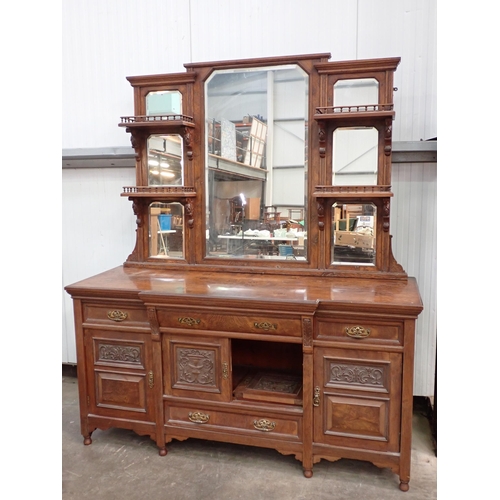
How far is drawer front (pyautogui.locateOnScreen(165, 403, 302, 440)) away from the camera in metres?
2.20

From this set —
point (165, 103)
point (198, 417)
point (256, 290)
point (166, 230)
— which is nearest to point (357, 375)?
point (256, 290)

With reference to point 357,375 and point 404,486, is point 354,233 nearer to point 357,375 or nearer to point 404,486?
point 357,375

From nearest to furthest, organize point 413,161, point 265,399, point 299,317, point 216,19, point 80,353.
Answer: point 299,317 → point 265,399 → point 80,353 → point 413,161 → point 216,19

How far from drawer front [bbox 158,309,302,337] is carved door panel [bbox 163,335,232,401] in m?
0.07

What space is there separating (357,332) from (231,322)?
0.62m

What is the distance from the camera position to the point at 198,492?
2113 mm

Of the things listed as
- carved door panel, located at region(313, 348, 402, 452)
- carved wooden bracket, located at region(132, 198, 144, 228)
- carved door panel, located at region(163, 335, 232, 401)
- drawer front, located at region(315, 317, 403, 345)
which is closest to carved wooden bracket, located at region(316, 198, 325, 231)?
drawer front, located at region(315, 317, 403, 345)

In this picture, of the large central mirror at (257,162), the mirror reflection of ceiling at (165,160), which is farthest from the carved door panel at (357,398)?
the mirror reflection of ceiling at (165,160)

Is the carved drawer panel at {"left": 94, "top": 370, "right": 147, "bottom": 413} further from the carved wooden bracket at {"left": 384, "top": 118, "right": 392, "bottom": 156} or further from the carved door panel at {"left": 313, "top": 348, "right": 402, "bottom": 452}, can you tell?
the carved wooden bracket at {"left": 384, "top": 118, "right": 392, "bottom": 156}

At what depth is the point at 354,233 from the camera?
8.16ft

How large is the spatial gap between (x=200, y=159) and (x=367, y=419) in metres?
1.75

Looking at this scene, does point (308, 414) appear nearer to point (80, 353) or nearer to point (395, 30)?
point (80, 353)

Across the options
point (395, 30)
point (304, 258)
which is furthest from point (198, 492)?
point (395, 30)

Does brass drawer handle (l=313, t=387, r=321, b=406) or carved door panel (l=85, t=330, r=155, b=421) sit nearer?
brass drawer handle (l=313, t=387, r=321, b=406)
